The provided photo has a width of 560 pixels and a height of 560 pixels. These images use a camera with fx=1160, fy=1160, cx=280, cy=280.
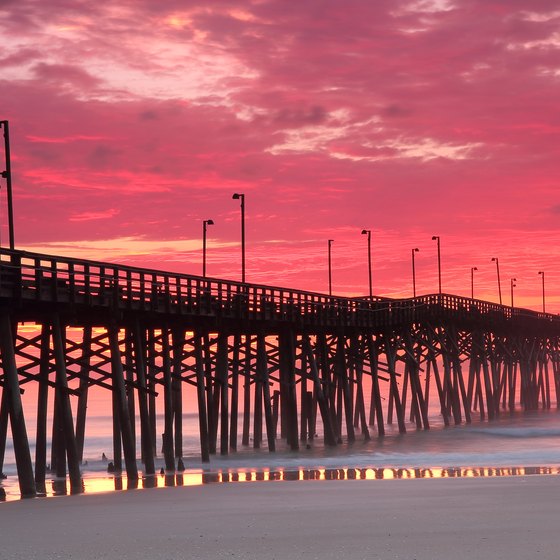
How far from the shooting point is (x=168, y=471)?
3131 centimetres

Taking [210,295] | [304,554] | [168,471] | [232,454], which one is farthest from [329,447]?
[304,554]

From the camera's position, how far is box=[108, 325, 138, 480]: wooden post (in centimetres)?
2842

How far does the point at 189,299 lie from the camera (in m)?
34.5

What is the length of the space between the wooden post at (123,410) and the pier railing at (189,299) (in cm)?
98

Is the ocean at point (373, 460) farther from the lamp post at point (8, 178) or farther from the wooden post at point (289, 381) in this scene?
the lamp post at point (8, 178)

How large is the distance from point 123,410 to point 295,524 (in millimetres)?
13756

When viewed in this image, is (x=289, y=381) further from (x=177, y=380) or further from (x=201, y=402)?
(x=201, y=402)

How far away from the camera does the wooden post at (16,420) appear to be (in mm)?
24078

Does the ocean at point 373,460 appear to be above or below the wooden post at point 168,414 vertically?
below

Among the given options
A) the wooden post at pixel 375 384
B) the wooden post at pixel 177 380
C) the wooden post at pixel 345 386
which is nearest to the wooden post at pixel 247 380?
the wooden post at pixel 345 386

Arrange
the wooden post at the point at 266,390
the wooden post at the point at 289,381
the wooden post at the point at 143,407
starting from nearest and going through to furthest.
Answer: the wooden post at the point at 143,407 < the wooden post at the point at 266,390 < the wooden post at the point at 289,381

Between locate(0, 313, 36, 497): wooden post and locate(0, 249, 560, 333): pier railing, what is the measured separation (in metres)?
1.03

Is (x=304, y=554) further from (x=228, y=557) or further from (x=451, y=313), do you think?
(x=451, y=313)

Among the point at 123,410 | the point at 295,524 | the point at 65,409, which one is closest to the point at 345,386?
the point at 123,410
